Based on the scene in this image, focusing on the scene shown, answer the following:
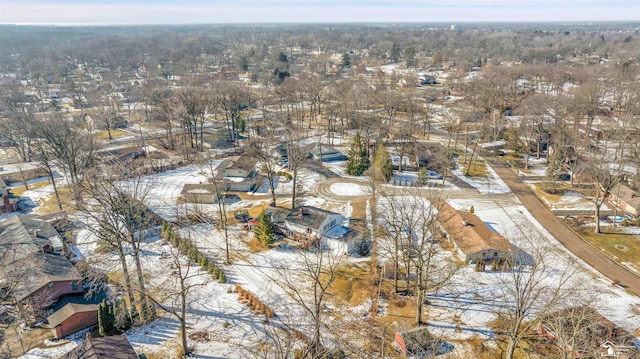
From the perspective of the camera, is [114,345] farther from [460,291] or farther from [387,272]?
[460,291]

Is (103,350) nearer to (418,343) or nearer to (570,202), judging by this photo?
(418,343)

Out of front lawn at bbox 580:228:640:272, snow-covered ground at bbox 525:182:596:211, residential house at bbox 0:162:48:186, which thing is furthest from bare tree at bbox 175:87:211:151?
front lawn at bbox 580:228:640:272

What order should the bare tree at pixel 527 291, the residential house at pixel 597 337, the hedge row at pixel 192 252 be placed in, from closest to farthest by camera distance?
the residential house at pixel 597 337, the bare tree at pixel 527 291, the hedge row at pixel 192 252

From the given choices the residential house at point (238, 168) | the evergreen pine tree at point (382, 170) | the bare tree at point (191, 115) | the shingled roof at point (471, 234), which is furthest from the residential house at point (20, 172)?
the shingled roof at point (471, 234)

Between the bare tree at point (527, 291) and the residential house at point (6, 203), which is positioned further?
the residential house at point (6, 203)

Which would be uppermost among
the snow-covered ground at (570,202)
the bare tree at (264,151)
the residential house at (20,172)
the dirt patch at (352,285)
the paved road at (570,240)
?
the bare tree at (264,151)

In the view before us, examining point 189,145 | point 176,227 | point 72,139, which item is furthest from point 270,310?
point 189,145

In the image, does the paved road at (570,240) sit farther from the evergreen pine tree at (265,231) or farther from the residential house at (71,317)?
the residential house at (71,317)
